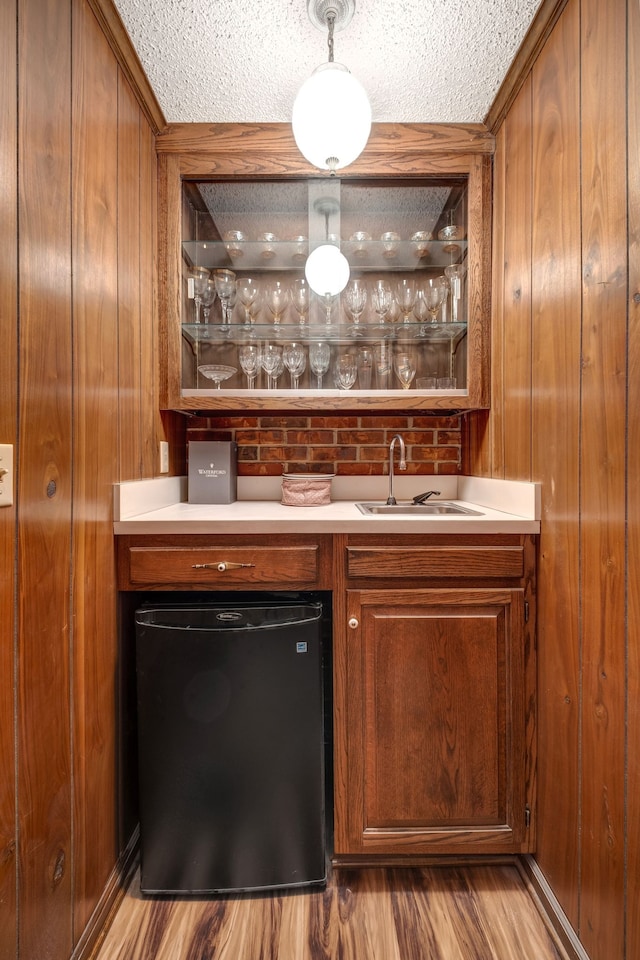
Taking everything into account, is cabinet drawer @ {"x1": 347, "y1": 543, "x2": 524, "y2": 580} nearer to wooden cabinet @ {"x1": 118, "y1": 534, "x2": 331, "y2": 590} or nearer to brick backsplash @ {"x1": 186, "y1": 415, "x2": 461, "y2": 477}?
wooden cabinet @ {"x1": 118, "y1": 534, "x2": 331, "y2": 590}

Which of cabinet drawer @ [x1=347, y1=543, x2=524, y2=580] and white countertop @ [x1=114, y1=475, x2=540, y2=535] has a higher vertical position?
white countertop @ [x1=114, y1=475, x2=540, y2=535]

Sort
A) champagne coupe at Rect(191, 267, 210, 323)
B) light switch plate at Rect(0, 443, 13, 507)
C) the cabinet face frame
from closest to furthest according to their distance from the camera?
light switch plate at Rect(0, 443, 13, 507), the cabinet face frame, champagne coupe at Rect(191, 267, 210, 323)

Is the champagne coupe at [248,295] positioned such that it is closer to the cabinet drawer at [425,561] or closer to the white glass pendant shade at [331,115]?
the white glass pendant shade at [331,115]

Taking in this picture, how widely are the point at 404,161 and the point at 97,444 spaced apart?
139 cm

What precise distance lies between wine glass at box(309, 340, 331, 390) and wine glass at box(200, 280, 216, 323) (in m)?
0.40

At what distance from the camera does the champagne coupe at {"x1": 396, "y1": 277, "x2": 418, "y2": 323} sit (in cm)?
184

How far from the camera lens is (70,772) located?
110cm

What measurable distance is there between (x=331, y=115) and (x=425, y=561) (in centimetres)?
119

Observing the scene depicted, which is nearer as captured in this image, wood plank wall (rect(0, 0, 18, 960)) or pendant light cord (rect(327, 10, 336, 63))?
wood plank wall (rect(0, 0, 18, 960))

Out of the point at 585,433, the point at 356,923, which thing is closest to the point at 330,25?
the point at 585,433

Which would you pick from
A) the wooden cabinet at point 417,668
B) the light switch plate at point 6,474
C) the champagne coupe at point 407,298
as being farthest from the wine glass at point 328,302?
the light switch plate at point 6,474

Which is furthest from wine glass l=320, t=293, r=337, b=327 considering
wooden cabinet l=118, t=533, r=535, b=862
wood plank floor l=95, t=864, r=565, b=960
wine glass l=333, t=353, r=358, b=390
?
wood plank floor l=95, t=864, r=565, b=960

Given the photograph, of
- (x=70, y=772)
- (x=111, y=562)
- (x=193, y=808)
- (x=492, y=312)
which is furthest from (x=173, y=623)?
(x=492, y=312)

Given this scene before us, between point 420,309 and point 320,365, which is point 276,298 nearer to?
point 320,365
